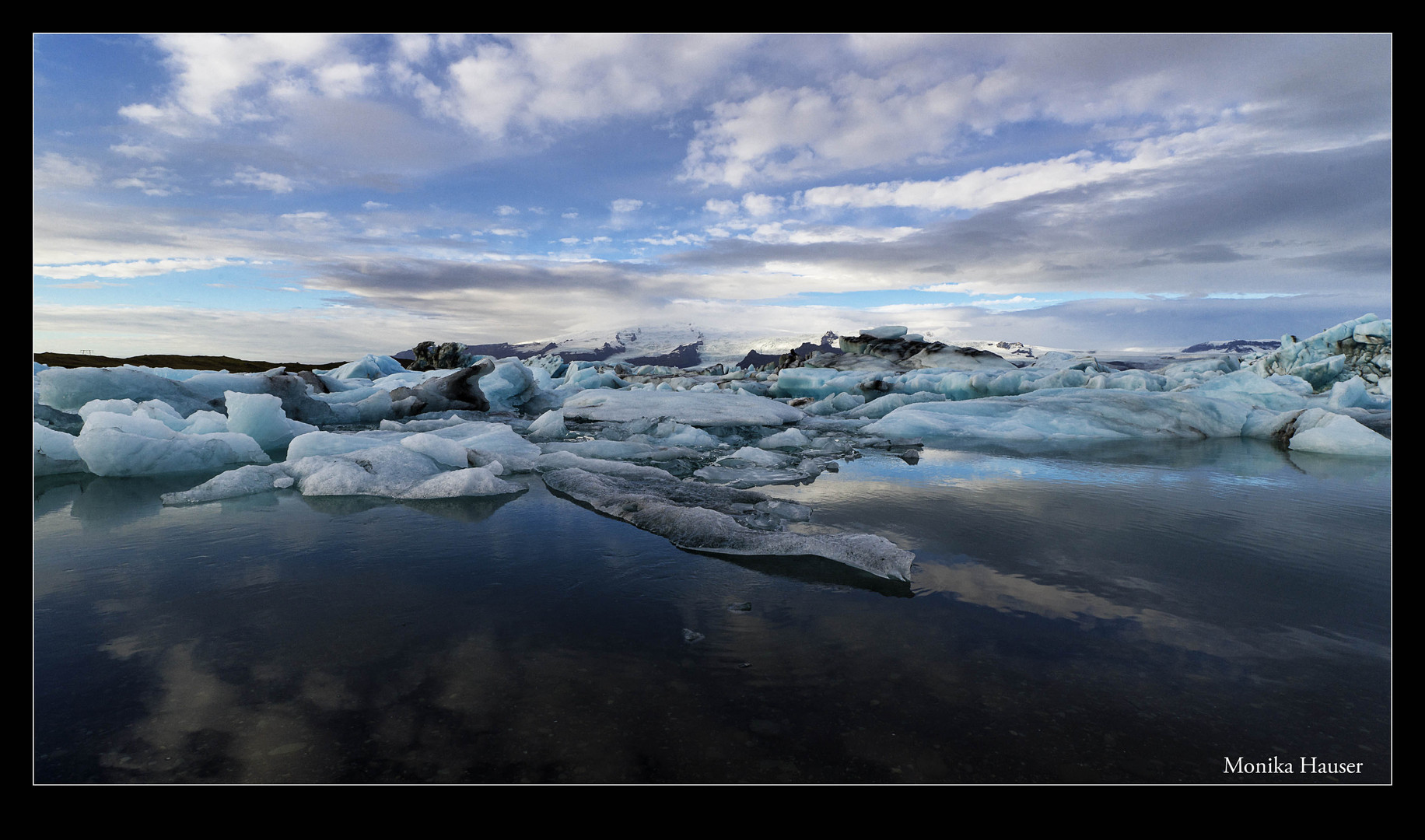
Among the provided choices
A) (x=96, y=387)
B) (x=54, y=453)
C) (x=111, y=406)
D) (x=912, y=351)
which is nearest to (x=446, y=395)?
(x=96, y=387)

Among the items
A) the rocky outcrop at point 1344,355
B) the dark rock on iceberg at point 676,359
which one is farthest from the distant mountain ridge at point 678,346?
the rocky outcrop at point 1344,355

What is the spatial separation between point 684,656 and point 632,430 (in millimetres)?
7878

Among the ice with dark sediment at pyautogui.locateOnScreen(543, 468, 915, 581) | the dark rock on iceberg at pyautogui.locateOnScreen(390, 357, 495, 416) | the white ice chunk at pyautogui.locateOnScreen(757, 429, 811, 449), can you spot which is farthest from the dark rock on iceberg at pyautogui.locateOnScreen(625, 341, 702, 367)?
the ice with dark sediment at pyautogui.locateOnScreen(543, 468, 915, 581)

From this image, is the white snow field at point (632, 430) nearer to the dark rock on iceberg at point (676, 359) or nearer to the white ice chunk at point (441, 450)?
the white ice chunk at point (441, 450)

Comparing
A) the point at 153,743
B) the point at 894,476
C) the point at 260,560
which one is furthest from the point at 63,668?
the point at 894,476

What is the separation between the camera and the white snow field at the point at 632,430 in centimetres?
453

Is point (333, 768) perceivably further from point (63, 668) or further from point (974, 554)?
point (974, 554)

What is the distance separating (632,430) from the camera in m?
9.70

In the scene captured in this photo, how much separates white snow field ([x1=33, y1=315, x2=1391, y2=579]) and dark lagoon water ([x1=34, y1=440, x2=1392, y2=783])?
2.31ft

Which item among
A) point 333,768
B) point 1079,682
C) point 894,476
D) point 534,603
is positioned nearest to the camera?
point 333,768

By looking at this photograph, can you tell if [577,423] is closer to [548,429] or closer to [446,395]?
[548,429]

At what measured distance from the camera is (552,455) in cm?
627

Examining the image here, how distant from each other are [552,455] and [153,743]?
4822 millimetres

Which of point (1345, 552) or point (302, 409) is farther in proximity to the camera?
point (302, 409)
